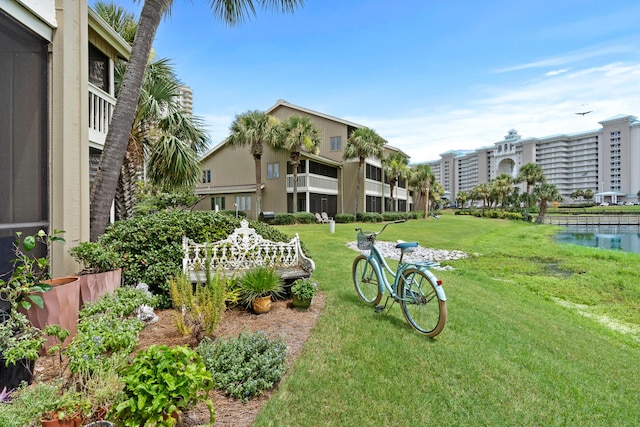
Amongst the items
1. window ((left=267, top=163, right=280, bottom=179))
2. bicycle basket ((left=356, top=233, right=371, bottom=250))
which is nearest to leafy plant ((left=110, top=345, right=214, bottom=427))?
bicycle basket ((left=356, top=233, right=371, bottom=250))

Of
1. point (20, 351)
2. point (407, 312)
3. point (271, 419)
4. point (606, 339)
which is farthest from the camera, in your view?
point (606, 339)

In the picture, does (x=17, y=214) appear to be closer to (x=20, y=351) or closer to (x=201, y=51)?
(x=20, y=351)

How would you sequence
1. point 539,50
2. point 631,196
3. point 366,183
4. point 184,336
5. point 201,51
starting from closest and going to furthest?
point 184,336 → point 201,51 → point 539,50 → point 366,183 → point 631,196

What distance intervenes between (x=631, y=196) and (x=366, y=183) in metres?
106

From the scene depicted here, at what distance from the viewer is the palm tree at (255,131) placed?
949 inches

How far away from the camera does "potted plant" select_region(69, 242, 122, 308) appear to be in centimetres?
381

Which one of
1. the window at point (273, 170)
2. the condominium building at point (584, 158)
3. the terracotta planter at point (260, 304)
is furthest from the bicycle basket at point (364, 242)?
the condominium building at point (584, 158)

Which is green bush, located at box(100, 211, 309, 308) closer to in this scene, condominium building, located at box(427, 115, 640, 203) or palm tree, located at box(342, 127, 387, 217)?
palm tree, located at box(342, 127, 387, 217)

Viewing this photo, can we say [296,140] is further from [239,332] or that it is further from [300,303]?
[239,332]

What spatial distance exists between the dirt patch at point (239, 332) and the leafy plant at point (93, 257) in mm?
980

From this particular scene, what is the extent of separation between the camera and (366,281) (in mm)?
5227

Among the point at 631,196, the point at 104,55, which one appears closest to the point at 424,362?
the point at 104,55

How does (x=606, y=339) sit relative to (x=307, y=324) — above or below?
below

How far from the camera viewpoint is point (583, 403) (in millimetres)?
3133
